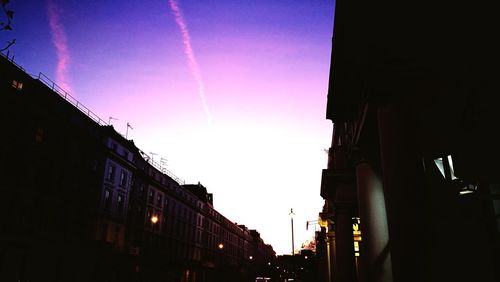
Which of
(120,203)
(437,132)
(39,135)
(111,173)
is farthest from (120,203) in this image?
(437,132)

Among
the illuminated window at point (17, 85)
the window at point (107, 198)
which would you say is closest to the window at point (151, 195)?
the window at point (107, 198)

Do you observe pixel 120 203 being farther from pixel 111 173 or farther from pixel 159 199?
pixel 159 199

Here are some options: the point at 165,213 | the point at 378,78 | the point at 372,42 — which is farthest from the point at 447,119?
the point at 165,213

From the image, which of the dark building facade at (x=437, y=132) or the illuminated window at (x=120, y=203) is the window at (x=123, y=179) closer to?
the illuminated window at (x=120, y=203)

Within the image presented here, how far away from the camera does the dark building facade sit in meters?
5.30

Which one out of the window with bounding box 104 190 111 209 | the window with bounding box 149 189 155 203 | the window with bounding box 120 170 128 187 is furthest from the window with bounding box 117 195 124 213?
the window with bounding box 149 189 155 203

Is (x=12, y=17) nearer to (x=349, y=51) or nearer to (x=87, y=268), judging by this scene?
(x=349, y=51)

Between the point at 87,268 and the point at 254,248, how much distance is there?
102890 mm

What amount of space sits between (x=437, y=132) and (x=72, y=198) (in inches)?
1345

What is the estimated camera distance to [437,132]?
Result: 6.60m

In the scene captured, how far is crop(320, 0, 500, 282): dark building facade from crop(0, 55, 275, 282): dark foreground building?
2844cm

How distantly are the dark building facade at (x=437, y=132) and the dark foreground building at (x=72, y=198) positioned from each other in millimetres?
28443

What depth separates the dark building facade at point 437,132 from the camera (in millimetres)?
5297

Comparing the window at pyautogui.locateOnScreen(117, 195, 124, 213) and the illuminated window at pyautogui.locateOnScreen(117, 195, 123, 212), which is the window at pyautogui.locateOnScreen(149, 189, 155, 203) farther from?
the illuminated window at pyautogui.locateOnScreen(117, 195, 123, 212)
